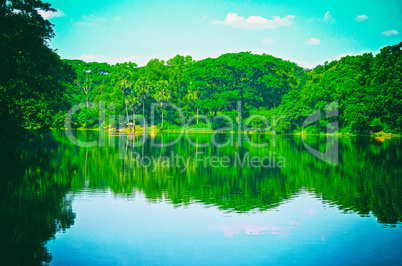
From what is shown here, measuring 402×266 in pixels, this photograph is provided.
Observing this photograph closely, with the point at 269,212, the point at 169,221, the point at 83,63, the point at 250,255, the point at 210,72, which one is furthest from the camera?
the point at 83,63

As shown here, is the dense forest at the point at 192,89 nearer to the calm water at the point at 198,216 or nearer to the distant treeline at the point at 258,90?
the distant treeline at the point at 258,90

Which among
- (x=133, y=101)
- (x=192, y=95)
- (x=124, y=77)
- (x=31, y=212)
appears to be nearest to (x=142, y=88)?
(x=133, y=101)

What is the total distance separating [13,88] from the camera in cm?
2502

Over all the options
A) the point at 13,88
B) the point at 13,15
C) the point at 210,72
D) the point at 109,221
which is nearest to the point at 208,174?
the point at 109,221

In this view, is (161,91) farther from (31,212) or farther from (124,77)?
(31,212)

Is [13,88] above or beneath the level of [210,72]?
beneath

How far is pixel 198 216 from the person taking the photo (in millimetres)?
11430

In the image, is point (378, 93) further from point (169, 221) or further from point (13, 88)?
point (169, 221)

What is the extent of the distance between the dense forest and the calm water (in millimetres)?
9593

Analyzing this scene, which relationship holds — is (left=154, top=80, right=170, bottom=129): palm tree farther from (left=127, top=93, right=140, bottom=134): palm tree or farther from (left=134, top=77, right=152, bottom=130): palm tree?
(left=127, top=93, right=140, bottom=134): palm tree

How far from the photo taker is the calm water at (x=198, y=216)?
8.25 m

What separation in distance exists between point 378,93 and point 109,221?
59.5 m

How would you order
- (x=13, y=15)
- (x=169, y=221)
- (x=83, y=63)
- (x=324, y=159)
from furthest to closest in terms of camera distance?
(x=83, y=63)
(x=324, y=159)
(x=13, y=15)
(x=169, y=221)

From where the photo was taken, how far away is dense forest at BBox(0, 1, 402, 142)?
25.6 m
